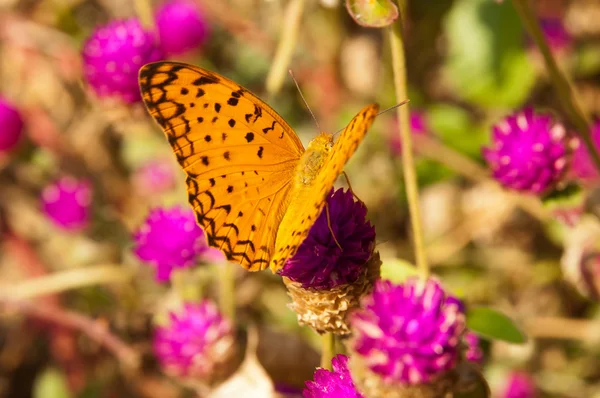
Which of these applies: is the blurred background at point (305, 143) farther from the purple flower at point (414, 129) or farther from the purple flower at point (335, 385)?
the purple flower at point (335, 385)

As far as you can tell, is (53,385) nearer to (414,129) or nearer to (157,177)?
(157,177)

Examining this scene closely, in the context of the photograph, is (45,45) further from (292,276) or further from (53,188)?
(292,276)

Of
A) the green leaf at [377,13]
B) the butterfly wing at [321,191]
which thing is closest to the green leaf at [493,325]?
the butterfly wing at [321,191]

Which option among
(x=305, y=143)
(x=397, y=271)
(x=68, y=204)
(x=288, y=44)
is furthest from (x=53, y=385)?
(x=397, y=271)

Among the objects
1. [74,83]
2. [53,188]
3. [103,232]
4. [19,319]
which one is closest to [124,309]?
[103,232]

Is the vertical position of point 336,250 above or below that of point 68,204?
above

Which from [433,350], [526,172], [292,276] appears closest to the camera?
[433,350]

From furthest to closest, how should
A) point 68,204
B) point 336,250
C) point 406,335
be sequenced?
point 68,204
point 336,250
point 406,335
